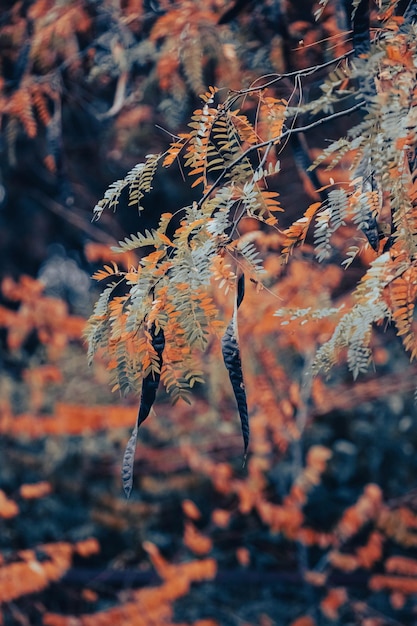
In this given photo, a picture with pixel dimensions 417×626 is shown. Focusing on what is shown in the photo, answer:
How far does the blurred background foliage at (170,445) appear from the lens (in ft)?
9.60

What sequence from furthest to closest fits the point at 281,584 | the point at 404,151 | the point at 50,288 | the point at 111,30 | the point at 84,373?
the point at 50,288 < the point at 84,373 < the point at 281,584 < the point at 111,30 < the point at 404,151

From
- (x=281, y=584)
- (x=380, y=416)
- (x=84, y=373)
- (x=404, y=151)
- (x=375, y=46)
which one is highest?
(x=375, y=46)

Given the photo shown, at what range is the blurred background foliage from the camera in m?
2.93

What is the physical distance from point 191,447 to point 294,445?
696 millimetres

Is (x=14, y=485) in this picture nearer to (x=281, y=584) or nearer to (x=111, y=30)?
(x=281, y=584)

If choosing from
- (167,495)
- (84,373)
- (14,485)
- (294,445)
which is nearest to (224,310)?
(294,445)

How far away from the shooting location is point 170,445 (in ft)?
14.2

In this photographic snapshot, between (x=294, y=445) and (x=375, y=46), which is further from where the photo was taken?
(x=294, y=445)

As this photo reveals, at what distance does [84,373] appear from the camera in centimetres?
416

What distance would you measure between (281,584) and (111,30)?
3.18 metres

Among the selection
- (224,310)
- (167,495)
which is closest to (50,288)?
(167,495)

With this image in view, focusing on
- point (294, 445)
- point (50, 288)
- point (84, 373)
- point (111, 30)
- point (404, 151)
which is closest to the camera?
point (404, 151)

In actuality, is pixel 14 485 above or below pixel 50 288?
below

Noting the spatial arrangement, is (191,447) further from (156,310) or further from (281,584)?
(156,310)
